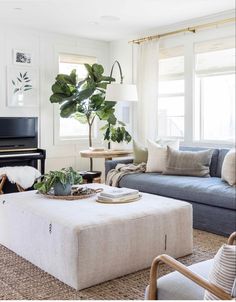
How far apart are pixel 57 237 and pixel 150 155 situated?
2.46 metres

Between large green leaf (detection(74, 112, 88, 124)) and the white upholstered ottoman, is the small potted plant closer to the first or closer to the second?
the white upholstered ottoman

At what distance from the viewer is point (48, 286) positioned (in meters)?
2.57

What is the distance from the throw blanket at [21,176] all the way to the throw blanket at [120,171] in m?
0.93

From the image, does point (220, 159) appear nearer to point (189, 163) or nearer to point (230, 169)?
point (189, 163)

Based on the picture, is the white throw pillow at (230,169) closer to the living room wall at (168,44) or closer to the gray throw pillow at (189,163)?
the gray throw pillow at (189,163)

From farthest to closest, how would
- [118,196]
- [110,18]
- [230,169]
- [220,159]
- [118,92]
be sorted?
[118,92], [110,18], [220,159], [230,169], [118,196]

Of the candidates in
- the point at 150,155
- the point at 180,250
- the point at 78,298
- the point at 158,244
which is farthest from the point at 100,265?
the point at 150,155

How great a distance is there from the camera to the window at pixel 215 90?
5117mm

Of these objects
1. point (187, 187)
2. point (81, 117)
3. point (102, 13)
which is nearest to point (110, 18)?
point (102, 13)

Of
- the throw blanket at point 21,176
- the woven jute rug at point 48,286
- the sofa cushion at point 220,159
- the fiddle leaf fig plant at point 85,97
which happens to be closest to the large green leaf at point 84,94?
the fiddle leaf fig plant at point 85,97

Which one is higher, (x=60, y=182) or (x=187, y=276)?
(x=60, y=182)

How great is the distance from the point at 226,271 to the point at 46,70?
529cm

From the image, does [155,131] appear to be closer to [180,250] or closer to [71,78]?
[71,78]

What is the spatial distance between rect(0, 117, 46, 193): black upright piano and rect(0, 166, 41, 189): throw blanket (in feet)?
1.72
